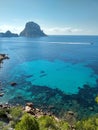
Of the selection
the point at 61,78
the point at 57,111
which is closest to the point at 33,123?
the point at 57,111

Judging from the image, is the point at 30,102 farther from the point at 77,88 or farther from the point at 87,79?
the point at 87,79

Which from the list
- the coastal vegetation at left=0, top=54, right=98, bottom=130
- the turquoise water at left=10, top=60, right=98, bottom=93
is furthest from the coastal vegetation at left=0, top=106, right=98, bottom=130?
the turquoise water at left=10, top=60, right=98, bottom=93

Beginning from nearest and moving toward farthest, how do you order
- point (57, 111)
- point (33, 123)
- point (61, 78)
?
1. point (33, 123)
2. point (57, 111)
3. point (61, 78)

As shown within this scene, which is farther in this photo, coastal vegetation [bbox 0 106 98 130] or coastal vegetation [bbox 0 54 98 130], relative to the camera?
coastal vegetation [bbox 0 54 98 130]

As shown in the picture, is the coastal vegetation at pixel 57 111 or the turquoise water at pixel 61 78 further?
the turquoise water at pixel 61 78

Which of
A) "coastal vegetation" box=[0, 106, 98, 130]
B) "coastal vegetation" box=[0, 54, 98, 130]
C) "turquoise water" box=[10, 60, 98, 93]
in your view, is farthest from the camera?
"turquoise water" box=[10, 60, 98, 93]

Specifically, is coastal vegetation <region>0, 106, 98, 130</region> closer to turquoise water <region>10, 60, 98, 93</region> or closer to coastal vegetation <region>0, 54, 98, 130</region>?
coastal vegetation <region>0, 54, 98, 130</region>

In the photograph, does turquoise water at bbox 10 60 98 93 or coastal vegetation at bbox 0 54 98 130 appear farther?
turquoise water at bbox 10 60 98 93

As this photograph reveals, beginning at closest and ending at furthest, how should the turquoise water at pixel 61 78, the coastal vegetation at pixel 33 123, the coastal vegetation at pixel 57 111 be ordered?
the coastal vegetation at pixel 33 123 → the coastal vegetation at pixel 57 111 → the turquoise water at pixel 61 78

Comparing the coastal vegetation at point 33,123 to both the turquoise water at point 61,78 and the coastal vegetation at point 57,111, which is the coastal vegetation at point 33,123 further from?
the turquoise water at point 61,78

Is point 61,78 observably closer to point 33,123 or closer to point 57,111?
point 57,111

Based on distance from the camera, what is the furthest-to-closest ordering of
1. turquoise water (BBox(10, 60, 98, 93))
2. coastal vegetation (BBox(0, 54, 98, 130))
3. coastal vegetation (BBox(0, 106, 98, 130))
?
turquoise water (BBox(10, 60, 98, 93))
coastal vegetation (BBox(0, 54, 98, 130))
coastal vegetation (BBox(0, 106, 98, 130))

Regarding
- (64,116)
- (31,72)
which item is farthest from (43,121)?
(31,72)

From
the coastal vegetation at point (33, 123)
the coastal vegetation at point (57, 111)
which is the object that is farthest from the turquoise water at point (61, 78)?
the coastal vegetation at point (33, 123)
